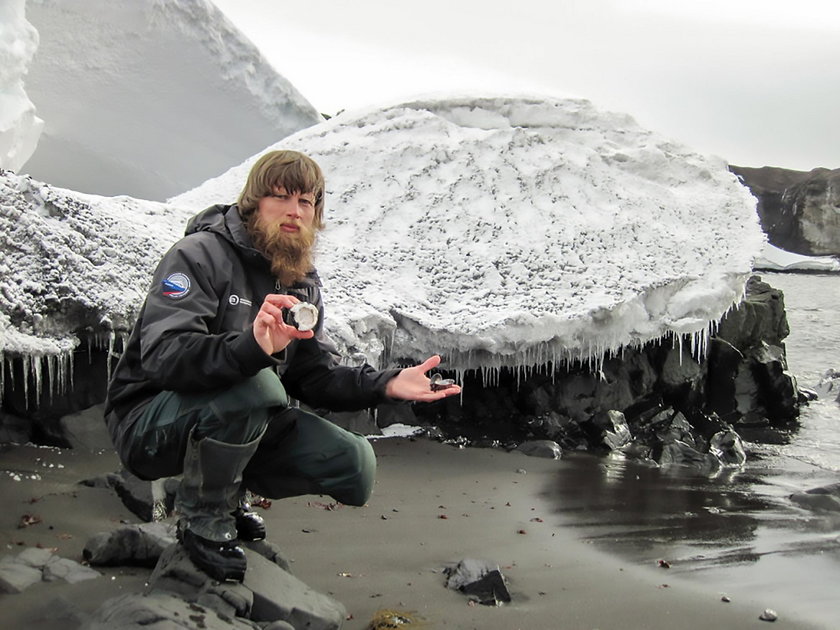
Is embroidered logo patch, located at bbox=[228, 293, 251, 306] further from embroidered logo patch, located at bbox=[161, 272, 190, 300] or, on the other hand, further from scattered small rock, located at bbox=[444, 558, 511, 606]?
scattered small rock, located at bbox=[444, 558, 511, 606]

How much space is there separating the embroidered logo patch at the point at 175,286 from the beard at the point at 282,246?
1.07ft

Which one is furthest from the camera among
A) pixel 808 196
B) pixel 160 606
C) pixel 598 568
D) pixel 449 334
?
pixel 808 196

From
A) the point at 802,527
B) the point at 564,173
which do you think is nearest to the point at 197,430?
the point at 802,527

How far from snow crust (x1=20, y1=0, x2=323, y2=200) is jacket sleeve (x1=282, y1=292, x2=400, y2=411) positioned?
373 inches

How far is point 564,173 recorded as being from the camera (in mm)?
7930

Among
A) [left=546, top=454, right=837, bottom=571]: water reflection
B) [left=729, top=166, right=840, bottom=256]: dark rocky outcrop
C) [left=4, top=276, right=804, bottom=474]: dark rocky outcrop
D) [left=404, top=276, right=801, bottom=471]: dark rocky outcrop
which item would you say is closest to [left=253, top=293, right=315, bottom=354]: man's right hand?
[left=546, top=454, right=837, bottom=571]: water reflection

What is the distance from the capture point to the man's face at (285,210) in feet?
9.84

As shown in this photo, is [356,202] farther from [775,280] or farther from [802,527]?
[775,280]

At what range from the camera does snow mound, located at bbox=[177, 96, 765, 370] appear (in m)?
6.35

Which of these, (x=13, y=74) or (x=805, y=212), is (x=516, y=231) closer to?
(x=13, y=74)

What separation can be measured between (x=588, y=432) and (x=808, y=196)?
41.4 metres

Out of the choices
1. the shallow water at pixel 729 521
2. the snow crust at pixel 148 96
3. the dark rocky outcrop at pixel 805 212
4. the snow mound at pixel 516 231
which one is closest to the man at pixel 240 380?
the shallow water at pixel 729 521

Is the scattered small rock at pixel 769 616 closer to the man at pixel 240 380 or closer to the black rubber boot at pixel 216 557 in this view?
the man at pixel 240 380

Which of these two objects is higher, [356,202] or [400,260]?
[356,202]
